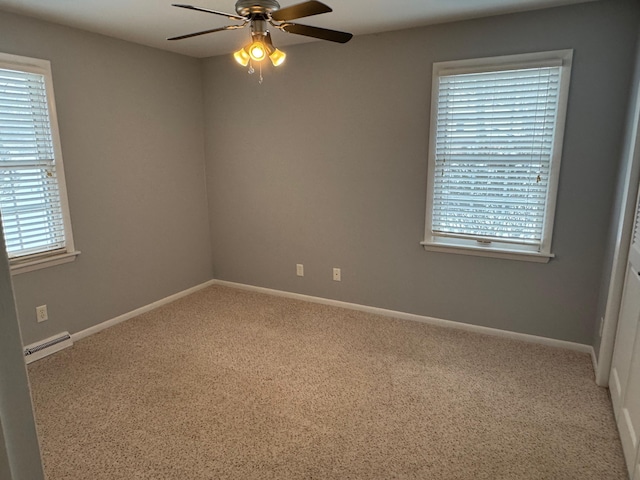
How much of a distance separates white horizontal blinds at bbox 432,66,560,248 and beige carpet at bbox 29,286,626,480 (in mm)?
969

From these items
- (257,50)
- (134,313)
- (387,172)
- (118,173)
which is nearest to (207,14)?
(257,50)

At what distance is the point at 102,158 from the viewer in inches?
133

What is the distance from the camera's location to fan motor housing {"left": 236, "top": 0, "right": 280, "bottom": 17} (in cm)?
183

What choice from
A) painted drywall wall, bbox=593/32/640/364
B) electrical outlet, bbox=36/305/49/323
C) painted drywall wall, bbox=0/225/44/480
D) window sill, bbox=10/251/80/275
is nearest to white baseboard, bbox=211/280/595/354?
painted drywall wall, bbox=593/32/640/364

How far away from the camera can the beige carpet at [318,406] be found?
1988 mm

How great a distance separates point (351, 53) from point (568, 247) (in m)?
2.32

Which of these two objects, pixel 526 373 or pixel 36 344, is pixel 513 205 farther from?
pixel 36 344

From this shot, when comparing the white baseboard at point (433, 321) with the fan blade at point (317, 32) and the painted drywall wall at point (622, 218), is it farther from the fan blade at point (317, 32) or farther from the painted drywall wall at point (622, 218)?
the fan blade at point (317, 32)

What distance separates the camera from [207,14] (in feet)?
9.21

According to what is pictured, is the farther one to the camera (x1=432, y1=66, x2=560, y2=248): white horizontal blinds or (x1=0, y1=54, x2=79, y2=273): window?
(x1=432, y1=66, x2=560, y2=248): white horizontal blinds

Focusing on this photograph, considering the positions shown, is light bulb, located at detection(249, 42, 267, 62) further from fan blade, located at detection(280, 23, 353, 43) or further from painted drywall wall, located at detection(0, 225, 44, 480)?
painted drywall wall, located at detection(0, 225, 44, 480)

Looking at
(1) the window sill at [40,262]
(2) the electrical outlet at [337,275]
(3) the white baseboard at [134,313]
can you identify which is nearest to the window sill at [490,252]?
(2) the electrical outlet at [337,275]

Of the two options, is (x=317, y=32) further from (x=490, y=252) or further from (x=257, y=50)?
(x=490, y=252)

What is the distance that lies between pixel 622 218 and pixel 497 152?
976mm
